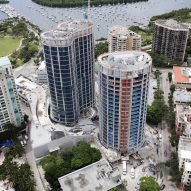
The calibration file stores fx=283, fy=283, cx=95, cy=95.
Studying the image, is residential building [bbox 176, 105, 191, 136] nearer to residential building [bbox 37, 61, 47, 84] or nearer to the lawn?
residential building [bbox 37, 61, 47, 84]

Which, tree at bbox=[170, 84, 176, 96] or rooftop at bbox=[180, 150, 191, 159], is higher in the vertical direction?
rooftop at bbox=[180, 150, 191, 159]

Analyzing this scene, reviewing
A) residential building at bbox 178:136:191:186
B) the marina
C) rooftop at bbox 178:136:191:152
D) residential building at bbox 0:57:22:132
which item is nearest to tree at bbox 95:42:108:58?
the marina

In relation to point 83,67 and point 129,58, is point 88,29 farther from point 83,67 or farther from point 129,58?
point 129,58

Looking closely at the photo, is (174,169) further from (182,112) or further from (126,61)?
(126,61)

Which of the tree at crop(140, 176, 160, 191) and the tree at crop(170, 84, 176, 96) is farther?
the tree at crop(170, 84, 176, 96)

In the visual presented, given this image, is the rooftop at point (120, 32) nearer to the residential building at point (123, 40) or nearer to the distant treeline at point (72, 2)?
the residential building at point (123, 40)
